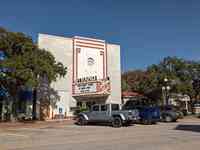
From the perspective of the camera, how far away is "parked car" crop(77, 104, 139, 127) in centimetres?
2359

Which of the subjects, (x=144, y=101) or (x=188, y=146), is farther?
(x=144, y=101)

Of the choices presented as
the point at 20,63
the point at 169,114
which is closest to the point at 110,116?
the point at 169,114

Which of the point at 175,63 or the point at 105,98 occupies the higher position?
the point at 175,63

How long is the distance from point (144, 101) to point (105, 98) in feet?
30.5

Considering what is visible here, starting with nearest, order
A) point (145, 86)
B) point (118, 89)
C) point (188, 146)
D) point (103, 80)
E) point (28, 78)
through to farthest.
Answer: point (188, 146), point (28, 78), point (103, 80), point (118, 89), point (145, 86)

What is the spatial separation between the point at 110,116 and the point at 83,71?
54.5ft

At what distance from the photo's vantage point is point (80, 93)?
37.3 m

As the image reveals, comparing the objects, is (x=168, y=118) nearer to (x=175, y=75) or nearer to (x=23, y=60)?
(x=175, y=75)

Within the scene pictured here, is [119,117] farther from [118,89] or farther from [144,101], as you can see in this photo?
[118,89]

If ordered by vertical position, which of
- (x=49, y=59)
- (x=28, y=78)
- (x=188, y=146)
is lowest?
(x=188, y=146)

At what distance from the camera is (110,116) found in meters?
24.0

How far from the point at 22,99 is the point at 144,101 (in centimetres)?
1522

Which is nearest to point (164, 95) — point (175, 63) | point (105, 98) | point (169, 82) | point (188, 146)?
point (169, 82)

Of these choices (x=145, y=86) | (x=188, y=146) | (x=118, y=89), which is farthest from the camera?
(x=145, y=86)
